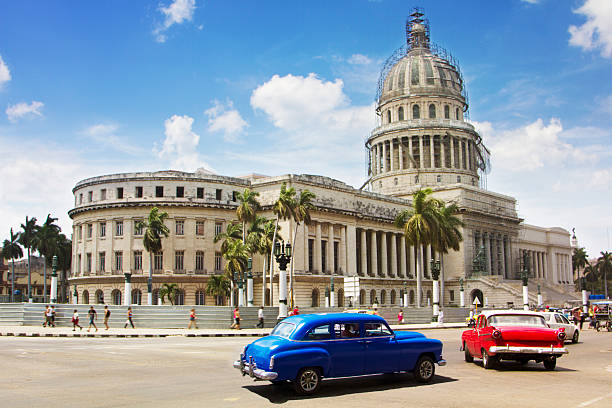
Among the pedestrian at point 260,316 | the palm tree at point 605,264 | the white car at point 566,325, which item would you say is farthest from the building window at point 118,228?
the palm tree at point 605,264

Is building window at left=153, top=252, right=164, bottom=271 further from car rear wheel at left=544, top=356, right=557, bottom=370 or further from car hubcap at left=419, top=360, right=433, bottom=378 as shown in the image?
car hubcap at left=419, top=360, right=433, bottom=378

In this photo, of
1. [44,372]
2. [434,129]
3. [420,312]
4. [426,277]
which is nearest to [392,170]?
[434,129]

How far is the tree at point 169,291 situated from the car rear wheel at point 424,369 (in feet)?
172

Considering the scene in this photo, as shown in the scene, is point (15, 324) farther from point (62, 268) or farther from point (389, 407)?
point (62, 268)

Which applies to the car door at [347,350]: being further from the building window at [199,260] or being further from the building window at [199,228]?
the building window at [199,228]

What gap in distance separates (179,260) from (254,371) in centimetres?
5785

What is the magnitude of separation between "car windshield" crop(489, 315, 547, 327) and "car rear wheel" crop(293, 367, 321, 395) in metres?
7.31

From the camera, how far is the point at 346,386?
49.3 feet

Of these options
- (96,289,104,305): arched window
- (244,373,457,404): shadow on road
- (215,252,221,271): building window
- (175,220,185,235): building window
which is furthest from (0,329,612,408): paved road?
(215,252,221,271): building window

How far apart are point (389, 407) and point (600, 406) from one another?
4.15m

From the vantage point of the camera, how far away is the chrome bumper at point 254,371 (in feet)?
44.0

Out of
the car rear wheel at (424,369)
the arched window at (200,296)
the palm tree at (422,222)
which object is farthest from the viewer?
the arched window at (200,296)

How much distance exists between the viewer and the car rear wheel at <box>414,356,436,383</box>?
1546cm

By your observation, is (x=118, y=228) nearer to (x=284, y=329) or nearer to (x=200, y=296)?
(x=200, y=296)
